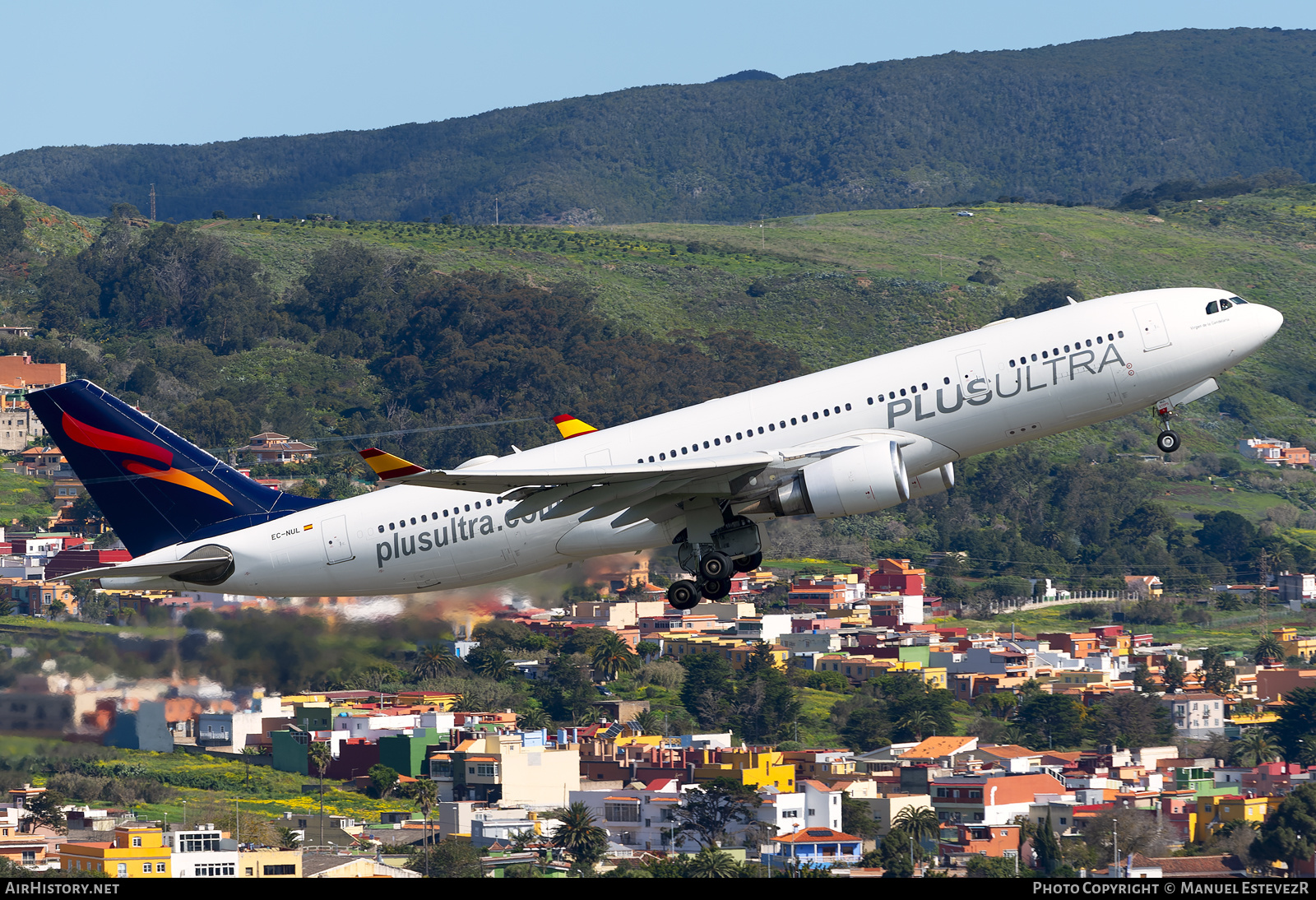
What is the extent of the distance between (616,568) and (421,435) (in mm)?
148858

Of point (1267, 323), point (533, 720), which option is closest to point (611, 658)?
point (533, 720)

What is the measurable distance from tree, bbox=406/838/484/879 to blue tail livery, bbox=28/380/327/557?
3780 cm

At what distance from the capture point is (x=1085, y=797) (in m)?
93.2

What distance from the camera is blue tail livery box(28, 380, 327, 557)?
44.2m

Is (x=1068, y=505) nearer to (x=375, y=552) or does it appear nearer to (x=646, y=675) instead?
(x=646, y=675)

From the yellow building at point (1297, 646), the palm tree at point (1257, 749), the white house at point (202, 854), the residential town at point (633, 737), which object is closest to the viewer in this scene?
the residential town at point (633, 737)

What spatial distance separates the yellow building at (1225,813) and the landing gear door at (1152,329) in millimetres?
55814

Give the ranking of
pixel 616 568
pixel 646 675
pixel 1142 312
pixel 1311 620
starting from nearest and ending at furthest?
1. pixel 1142 312
2. pixel 616 568
3. pixel 646 675
4. pixel 1311 620

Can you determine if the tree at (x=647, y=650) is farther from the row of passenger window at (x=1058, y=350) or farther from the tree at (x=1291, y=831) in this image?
the row of passenger window at (x=1058, y=350)

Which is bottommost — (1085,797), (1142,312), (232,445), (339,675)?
(1085,797)

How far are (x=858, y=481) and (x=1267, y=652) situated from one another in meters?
112

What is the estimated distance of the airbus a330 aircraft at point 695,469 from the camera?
39812 mm

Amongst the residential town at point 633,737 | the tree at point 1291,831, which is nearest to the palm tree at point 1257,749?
the residential town at point 633,737
